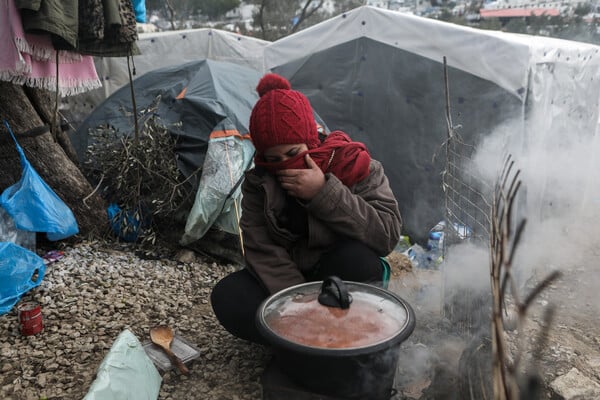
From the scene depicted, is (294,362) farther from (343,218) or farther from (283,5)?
(283,5)

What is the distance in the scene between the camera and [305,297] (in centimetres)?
175

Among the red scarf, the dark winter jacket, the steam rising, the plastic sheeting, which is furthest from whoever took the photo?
the steam rising

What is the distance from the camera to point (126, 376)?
1.98 metres

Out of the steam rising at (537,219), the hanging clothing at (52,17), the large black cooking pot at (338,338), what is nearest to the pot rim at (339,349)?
the large black cooking pot at (338,338)

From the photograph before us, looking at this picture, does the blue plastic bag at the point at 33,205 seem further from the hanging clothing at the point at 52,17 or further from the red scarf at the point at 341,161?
the red scarf at the point at 341,161

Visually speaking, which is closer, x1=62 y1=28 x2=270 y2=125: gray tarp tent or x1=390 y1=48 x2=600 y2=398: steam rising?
x1=390 y1=48 x2=600 y2=398: steam rising

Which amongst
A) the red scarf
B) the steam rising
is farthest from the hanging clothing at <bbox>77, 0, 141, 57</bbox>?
the steam rising

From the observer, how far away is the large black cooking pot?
4.72 feet

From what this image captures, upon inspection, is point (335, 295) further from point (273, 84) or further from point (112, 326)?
point (112, 326)

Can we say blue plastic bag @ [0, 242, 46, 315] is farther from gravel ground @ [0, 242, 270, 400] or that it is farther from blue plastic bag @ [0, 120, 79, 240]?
blue plastic bag @ [0, 120, 79, 240]

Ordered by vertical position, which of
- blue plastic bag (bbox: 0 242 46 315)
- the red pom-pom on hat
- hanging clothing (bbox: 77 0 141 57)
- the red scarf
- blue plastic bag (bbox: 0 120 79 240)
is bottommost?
blue plastic bag (bbox: 0 242 46 315)

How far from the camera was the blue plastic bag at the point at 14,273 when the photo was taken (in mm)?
2904

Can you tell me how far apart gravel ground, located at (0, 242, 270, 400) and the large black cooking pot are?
0.81 metres

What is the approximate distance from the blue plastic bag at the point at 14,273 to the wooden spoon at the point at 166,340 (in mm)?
1016
